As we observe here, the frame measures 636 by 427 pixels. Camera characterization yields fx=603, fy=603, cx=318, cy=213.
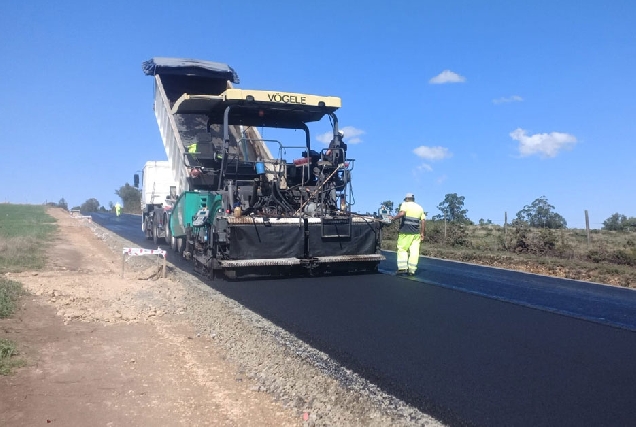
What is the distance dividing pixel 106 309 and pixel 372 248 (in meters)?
4.97

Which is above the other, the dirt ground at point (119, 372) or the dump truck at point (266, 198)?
the dump truck at point (266, 198)

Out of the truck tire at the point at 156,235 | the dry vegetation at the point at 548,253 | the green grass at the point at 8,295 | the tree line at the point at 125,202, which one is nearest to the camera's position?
the green grass at the point at 8,295

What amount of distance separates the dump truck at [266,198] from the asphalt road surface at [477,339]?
21.9 inches

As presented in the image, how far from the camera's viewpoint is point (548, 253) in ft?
54.9

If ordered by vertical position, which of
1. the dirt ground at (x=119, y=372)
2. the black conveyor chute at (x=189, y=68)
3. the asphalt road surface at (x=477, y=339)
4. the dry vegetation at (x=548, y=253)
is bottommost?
the dirt ground at (x=119, y=372)

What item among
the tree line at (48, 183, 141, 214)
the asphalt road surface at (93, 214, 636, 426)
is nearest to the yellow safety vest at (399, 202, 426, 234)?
the asphalt road surface at (93, 214, 636, 426)

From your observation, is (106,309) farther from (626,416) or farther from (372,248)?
(626,416)

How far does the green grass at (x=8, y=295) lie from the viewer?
6.96 m

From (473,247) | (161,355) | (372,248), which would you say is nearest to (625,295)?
(372,248)

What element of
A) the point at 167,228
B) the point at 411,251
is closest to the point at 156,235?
the point at 167,228

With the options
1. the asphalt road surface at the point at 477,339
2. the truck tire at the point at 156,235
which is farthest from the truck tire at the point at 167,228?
the asphalt road surface at the point at 477,339

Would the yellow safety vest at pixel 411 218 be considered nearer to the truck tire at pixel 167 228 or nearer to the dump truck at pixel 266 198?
the dump truck at pixel 266 198

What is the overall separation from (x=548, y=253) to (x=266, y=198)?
9.41m

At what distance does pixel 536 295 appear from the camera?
877 cm
